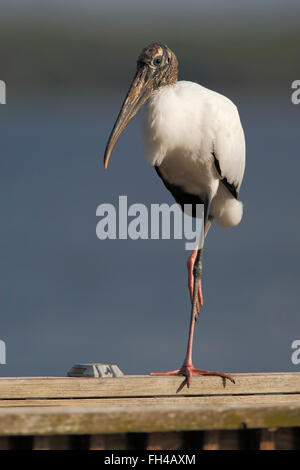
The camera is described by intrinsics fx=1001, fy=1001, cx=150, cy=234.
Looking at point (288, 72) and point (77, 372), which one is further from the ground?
point (288, 72)

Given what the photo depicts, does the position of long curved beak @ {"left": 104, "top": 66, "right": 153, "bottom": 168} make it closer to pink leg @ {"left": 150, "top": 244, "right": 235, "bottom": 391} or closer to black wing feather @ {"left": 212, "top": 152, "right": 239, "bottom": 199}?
black wing feather @ {"left": 212, "top": 152, "right": 239, "bottom": 199}

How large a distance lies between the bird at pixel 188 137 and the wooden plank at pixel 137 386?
0.73 meters

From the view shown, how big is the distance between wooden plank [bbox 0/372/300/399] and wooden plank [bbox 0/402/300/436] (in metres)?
0.97

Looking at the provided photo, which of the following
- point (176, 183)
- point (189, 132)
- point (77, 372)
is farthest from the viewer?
point (176, 183)

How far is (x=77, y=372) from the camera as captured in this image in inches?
205

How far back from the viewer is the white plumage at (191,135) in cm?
658

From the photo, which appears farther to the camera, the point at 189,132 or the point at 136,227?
the point at 136,227

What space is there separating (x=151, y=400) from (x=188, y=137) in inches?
82.3

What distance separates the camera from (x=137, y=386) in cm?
508

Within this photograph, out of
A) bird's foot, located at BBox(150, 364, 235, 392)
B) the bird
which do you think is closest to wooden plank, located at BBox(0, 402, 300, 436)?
bird's foot, located at BBox(150, 364, 235, 392)

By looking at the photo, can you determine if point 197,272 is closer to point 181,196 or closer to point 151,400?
point 181,196
